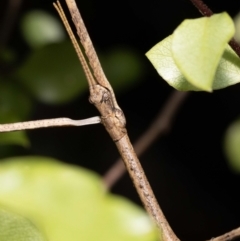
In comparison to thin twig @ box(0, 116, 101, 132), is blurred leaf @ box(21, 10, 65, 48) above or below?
below

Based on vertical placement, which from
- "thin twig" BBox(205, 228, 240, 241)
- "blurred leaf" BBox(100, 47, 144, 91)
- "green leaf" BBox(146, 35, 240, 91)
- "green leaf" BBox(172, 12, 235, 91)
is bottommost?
"thin twig" BBox(205, 228, 240, 241)

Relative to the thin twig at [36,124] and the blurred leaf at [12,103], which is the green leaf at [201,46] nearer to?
the thin twig at [36,124]

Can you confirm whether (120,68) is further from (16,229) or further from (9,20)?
(16,229)

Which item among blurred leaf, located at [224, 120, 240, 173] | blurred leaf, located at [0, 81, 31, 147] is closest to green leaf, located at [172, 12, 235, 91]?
blurred leaf, located at [0, 81, 31, 147]

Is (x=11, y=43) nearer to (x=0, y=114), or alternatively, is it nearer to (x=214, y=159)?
(x=0, y=114)

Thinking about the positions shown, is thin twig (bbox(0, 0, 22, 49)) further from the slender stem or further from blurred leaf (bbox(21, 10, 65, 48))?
the slender stem

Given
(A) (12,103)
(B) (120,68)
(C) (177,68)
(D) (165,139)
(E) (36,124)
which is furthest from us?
(D) (165,139)

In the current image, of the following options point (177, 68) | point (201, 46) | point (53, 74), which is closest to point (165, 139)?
point (53, 74)

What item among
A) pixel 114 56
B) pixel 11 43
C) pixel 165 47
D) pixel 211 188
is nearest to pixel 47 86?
pixel 114 56
